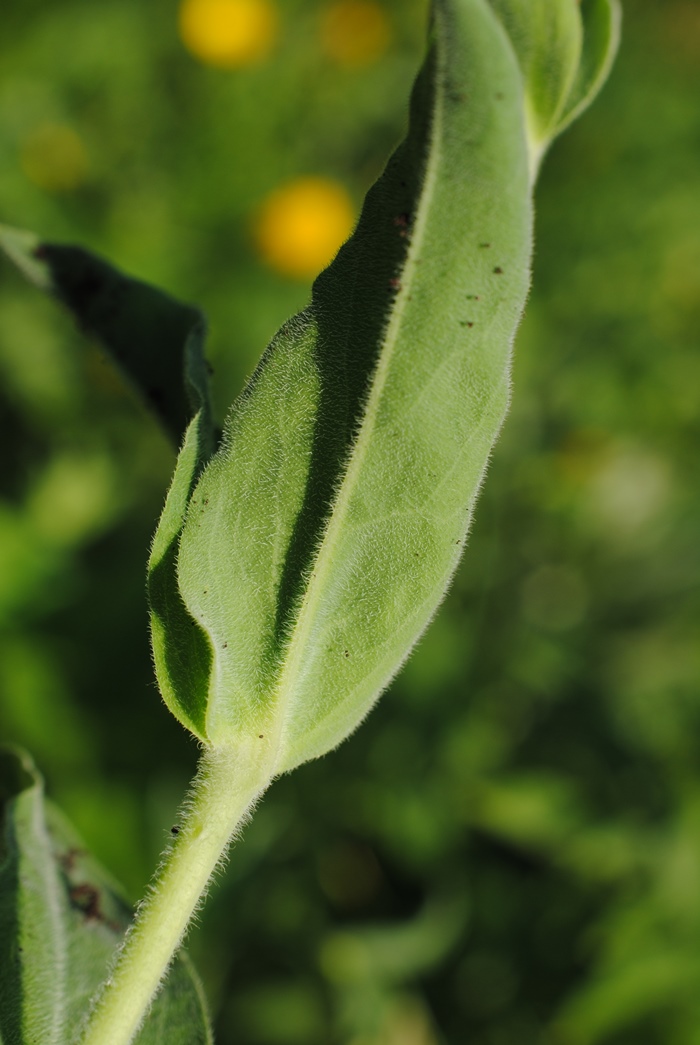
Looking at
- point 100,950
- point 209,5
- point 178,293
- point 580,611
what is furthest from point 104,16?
point 100,950

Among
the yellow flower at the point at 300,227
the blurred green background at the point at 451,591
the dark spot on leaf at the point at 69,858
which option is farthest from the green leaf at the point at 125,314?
the yellow flower at the point at 300,227

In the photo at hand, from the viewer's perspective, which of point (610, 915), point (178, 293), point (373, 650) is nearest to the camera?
point (373, 650)

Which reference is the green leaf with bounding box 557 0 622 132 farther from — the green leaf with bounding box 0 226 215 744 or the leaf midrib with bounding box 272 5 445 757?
the green leaf with bounding box 0 226 215 744

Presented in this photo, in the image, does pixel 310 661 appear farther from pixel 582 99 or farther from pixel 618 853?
pixel 618 853

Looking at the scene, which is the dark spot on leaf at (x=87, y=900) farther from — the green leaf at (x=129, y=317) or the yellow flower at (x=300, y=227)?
the yellow flower at (x=300, y=227)

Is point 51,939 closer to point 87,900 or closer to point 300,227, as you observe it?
point 87,900

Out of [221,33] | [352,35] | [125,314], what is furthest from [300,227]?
[125,314]

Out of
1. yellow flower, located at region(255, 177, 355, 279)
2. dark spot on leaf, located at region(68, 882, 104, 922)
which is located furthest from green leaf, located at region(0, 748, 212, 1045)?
yellow flower, located at region(255, 177, 355, 279)
